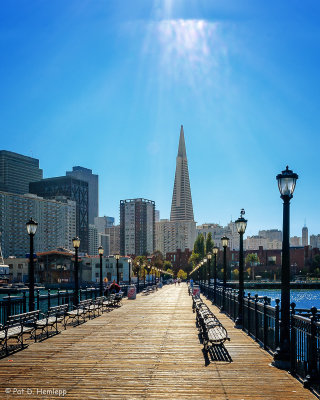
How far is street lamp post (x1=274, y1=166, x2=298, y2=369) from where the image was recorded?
10375 mm

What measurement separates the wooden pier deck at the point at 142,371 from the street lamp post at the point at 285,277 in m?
0.39

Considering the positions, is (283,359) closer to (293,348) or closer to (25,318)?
(293,348)

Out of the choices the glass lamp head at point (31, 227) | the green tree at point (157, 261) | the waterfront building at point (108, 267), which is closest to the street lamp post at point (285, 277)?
the glass lamp head at point (31, 227)

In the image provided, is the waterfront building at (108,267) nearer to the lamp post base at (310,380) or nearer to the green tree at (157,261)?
the green tree at (157,261)

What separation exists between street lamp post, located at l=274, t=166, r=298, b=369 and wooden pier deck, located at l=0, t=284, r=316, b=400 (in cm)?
39

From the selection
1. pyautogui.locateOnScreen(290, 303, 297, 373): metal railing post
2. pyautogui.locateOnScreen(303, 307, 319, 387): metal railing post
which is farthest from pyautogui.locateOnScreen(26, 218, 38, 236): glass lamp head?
pyautogui.locateOnScreen(303, 307, 319, 387): metal railing post

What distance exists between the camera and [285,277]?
10711 mm

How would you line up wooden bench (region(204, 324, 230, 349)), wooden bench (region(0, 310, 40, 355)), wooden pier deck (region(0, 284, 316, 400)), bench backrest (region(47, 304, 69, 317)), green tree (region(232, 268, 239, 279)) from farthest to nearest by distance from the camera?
green tree (region(232, 268, 239, 279)) → bench backrest (region(47, 304, 69, 317)) → wooden bench (region(0, 310, 40, 355)) → wooden bench (region(204, 324, 230, 349)) → wooden pier deck (region(0, 284, 316, 400))

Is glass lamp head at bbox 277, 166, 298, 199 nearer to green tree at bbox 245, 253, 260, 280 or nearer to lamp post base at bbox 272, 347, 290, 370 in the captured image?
lamp post base at bbox 272, 347, 290, 370

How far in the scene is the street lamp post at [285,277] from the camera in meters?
10.4

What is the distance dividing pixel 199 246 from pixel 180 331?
397 ft

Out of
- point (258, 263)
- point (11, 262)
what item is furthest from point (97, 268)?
point (258, 263)

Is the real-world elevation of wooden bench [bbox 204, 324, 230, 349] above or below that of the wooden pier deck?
above

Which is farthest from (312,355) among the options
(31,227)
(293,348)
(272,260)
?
(272,260)
